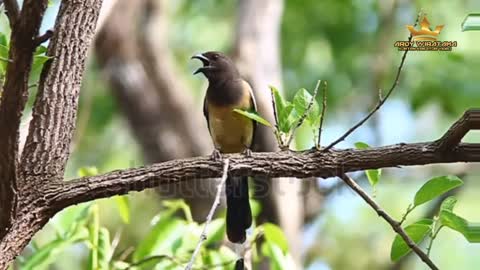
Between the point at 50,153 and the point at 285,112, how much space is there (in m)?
0.59

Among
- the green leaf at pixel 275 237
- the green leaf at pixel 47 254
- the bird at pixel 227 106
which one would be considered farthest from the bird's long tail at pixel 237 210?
the green leaf at pixel 47 254

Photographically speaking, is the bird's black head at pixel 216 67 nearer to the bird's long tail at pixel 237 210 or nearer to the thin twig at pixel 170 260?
the bird's long tail at pixel 237 210

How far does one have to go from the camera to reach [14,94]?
164 centimetres

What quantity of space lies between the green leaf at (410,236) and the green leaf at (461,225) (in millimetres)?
61

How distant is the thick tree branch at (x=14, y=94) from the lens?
157 cm

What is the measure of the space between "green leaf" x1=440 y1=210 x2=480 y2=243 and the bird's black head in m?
1.85

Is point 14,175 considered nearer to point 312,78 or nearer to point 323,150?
point 323,150

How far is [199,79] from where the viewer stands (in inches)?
290

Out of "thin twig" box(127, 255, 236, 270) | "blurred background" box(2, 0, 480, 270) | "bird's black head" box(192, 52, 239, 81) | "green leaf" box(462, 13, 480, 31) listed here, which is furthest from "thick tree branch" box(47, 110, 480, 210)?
"blurred background" box(2, 0, 480, 270)

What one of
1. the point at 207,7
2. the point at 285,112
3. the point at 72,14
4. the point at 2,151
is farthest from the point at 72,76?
the point at 207,7

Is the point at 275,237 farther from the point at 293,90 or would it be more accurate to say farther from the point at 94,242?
the point at 293,90

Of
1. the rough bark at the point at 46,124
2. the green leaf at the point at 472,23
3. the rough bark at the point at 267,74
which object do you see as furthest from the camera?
the rough bark at the point at 267,74

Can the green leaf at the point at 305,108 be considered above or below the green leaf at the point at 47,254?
above

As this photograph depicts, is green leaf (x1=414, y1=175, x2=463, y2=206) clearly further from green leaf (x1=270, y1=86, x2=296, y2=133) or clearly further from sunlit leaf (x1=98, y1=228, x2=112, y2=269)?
sunlit leaf (x1=98, y1=228, x2=112, y2=269)
